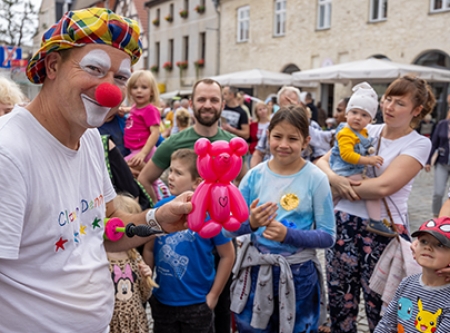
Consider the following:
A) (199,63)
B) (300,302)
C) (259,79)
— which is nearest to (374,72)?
(259,79)

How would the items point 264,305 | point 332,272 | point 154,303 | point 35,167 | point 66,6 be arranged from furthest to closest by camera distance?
point 66,6 < point 332,272 < point 154,303 < point 264,305 < point 35,167

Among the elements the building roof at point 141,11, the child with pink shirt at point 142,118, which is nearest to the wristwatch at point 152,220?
the child with pink shirt at point 142,118

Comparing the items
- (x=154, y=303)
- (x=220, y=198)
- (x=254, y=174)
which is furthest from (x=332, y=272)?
(x=220, y=198)

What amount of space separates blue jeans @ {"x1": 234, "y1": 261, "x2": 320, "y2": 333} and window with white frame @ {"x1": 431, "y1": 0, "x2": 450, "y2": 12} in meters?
13.6

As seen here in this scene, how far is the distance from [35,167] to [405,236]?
2.28 metres

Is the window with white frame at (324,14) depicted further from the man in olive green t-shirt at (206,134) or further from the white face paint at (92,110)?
the white face paint at (92,110)

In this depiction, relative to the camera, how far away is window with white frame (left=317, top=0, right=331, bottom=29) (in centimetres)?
1753

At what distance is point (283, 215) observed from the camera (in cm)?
261

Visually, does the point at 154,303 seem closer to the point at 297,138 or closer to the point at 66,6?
the point at 297,138

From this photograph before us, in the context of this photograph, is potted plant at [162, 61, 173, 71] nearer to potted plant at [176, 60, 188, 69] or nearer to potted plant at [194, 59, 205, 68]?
potted plant at [176, 60, 188, 69]

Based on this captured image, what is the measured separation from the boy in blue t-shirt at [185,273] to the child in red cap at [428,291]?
101 centimetres

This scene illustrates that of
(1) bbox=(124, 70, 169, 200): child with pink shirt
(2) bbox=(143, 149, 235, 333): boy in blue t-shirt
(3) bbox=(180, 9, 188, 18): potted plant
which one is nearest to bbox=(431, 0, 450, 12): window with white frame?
(1) bbox=(124, 70, 169, 200): child with pink shirt

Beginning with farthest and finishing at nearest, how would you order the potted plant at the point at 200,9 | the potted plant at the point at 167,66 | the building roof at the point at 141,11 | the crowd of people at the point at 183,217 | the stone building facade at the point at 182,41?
the building roof at the point at 141,11 < the potted plant at the point at 167,66 < the potted plant at the point at 200,9 < the stone building facade at the point at 182,41 < the crowd of people at the point at 183,217

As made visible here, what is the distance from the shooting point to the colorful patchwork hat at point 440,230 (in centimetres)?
215
